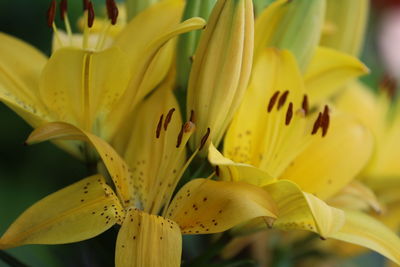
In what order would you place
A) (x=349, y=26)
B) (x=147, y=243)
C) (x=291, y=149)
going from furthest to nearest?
(x=349, y=26), (x=291, y=149), (x=147, y=243)

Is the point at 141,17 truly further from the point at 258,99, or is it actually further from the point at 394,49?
the point at 394,49

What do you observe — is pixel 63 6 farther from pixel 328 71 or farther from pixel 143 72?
pixel 328 71

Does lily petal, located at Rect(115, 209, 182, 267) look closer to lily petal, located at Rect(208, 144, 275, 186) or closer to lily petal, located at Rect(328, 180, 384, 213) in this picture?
lily petal, located at Rect(208, 144, 275, 186)

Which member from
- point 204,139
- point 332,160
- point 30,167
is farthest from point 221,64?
point 30,167

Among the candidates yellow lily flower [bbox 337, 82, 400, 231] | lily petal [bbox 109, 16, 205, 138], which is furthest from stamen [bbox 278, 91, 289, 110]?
yellow lily flower [bbox 337, 82, 400, 231]

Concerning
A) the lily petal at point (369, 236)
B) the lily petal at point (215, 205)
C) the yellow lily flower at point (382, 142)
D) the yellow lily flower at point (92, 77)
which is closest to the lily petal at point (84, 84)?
the yellow lily flower at point (92, 77)

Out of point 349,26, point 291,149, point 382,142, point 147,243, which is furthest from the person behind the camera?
point 382,142
